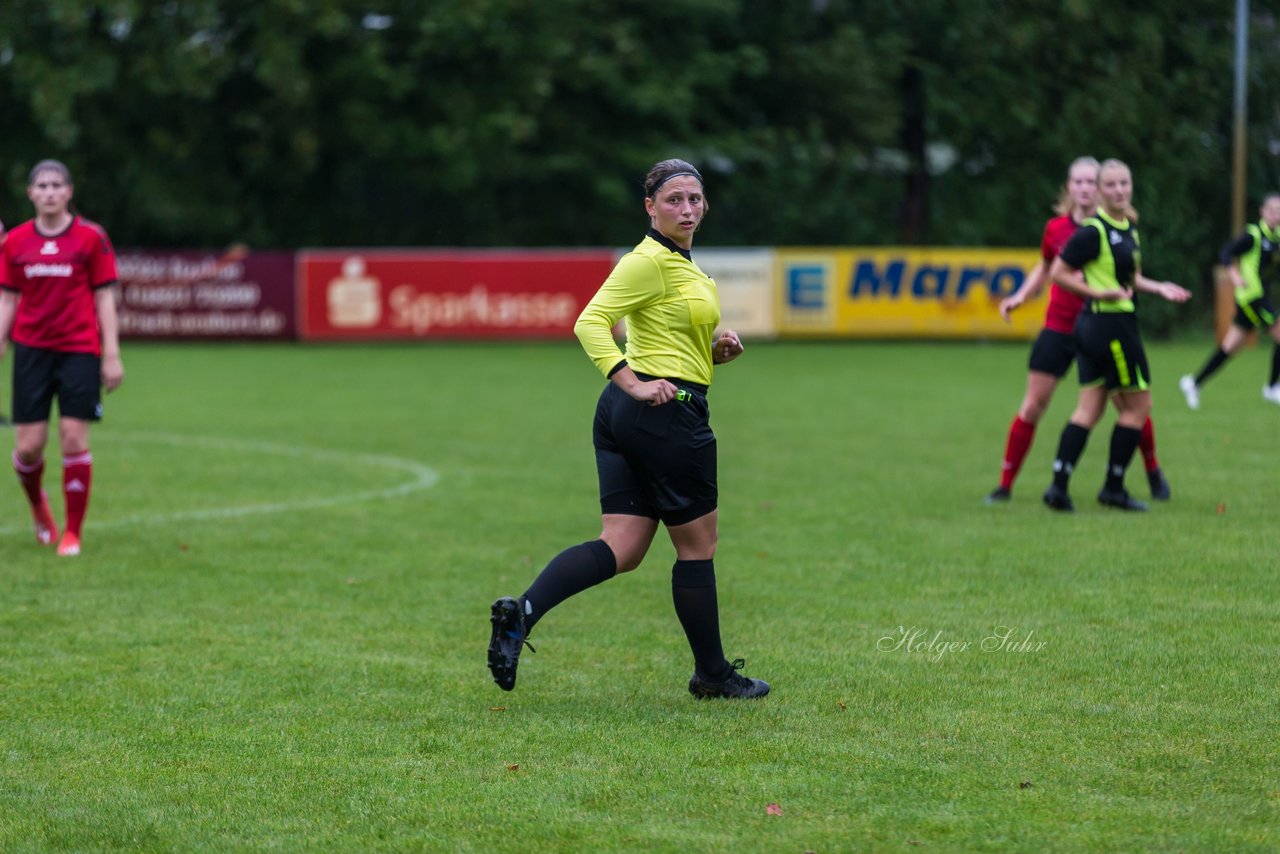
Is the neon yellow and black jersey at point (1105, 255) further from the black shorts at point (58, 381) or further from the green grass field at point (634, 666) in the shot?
the black shorts at point (58, 381)

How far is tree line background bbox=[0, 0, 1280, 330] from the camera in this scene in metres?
33.3

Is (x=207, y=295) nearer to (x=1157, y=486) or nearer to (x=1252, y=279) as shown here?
(x=1252, y=279)

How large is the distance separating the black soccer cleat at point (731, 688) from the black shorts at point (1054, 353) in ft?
17.0

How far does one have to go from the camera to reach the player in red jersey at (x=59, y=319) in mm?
9211

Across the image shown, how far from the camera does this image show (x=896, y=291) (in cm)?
2941

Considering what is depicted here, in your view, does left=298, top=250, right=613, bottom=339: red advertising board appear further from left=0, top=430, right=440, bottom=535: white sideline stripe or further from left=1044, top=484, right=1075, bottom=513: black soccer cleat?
left=1044, top=484, right=1075, bottom=513: black soccer cleat

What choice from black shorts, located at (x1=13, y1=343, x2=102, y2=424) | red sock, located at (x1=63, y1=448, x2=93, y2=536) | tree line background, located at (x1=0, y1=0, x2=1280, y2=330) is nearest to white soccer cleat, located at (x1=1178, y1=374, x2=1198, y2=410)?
red sock, located at (x1=63, y1=448, x2=93, y2=536)

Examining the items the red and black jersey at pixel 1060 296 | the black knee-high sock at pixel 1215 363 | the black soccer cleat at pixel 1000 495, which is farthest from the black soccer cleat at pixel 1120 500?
the black knee-high sock at pixel 1215 363

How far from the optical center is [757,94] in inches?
1475

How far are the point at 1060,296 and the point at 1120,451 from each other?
104 centimetres

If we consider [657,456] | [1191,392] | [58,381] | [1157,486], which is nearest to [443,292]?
[1191,392]

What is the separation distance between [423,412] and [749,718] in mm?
12470

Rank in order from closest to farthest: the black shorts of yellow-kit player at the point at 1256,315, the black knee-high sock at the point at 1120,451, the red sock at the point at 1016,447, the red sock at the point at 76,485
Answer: the red sock at the point at 76,485 → the black knee-high sock at the point at 1120,451 → the red sock at the point at 1016,447 → the black shorts of yellow-kit player at the point at 1256,315

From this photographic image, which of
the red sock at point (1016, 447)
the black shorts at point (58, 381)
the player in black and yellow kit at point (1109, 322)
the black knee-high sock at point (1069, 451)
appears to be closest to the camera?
the black shorts at point (58, 381)
